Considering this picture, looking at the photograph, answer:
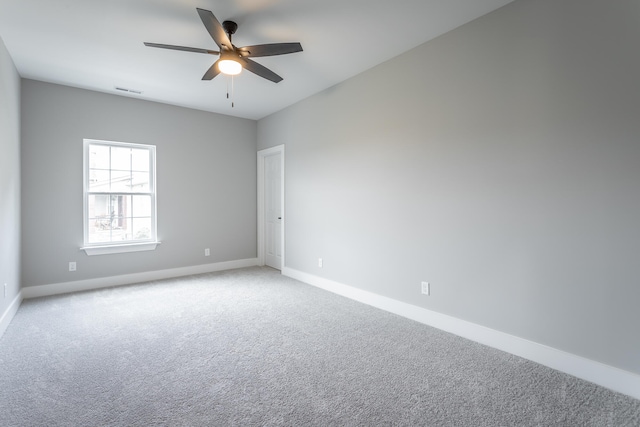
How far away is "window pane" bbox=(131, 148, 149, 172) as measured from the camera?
4660mm

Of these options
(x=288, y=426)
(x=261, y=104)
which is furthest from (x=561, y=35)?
(x=261, y=104)

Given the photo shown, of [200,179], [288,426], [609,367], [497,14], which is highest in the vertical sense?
[497,14]

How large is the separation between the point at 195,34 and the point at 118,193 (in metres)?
2.80

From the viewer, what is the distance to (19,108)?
Answer: 374cm

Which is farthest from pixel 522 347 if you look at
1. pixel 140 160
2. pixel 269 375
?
pixel 140 160

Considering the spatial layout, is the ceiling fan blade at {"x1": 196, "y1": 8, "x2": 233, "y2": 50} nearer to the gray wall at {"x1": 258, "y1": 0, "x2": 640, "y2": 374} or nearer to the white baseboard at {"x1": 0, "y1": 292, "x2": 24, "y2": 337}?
the gray wall at {"x1": 258, "y1": 0, "x2": 640, "y2": 374}

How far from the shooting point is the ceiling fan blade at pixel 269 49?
2.45m

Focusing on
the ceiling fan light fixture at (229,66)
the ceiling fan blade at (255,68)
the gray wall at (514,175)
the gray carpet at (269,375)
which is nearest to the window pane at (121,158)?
the gray carpet at (269,375)

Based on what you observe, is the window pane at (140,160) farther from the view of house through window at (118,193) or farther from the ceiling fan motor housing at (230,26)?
the ceiling fan motor housing at (230,26)

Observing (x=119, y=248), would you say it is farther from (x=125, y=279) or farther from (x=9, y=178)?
(x=9, y=178)

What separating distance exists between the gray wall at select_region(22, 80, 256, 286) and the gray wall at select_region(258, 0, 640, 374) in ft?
8.38

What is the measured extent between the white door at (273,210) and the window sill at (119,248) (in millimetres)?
1834

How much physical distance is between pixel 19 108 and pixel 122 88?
1.14 m

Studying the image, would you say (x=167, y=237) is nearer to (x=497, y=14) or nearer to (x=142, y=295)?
(x=142, y=295)
